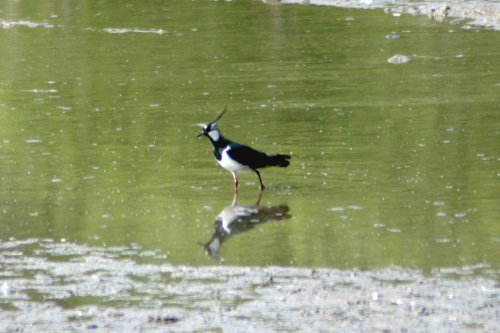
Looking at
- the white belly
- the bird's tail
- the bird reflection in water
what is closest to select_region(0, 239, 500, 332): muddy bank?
the bird reflection in water

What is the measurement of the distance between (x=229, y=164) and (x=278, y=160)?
0.52 meters

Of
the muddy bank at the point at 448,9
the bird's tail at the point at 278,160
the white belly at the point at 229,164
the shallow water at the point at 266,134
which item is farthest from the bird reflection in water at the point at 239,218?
the muddy bank at the point at 448,9

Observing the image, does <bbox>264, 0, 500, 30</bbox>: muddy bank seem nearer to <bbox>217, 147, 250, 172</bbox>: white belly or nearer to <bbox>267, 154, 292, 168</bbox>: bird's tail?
<bbox>267, 154, 292, 168</bbox>: bird's tail

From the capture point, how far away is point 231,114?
15.8m

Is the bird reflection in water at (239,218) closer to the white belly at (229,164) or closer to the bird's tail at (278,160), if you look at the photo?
the white belly at (229,164)

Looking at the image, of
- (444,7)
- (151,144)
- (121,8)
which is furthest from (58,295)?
(121,8)

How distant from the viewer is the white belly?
11.9 m

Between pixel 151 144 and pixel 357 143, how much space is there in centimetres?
208

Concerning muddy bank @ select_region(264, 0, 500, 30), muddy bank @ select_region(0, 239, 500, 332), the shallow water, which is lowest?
muddy bank @ select_region(264, 0, 500, 30)

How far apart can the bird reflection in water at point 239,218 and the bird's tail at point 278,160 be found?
66 centimetres

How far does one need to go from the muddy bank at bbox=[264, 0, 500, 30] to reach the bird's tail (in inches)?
435

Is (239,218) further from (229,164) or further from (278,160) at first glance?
(278,160)

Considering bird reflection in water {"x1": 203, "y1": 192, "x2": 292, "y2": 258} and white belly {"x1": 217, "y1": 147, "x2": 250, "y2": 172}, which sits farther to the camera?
white belly {"x1": 217, "y1": 147, "x2": 250, "y2": 172}

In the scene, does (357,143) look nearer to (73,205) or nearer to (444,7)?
(73,205)
